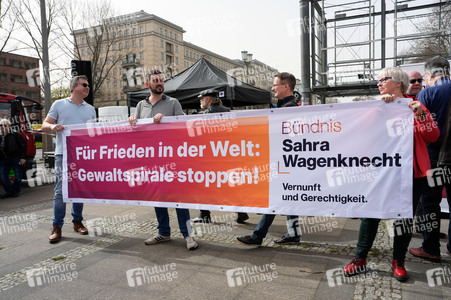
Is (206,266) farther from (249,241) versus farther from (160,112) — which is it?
(160,112)

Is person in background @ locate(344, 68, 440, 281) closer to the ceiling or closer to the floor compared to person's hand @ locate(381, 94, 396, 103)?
closer to the floor

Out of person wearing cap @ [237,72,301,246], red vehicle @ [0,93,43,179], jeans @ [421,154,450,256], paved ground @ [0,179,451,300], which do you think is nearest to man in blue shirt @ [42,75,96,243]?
paved ground @ [0,179,451,300]

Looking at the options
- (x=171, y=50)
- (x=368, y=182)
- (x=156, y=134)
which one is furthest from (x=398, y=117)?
(x=171, y=50)

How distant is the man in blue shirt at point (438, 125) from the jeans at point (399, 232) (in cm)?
39

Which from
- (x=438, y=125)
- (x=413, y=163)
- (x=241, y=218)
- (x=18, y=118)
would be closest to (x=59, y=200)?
(x=241, y=218)

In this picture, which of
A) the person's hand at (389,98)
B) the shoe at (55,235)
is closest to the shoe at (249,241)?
the person's hand at (389,98)

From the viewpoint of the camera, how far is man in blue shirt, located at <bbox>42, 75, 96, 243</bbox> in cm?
462

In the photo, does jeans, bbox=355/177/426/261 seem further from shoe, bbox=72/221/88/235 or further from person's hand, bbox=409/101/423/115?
shoe, bbox=72/221/88/235

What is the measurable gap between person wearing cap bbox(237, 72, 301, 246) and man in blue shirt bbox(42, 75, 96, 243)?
2.44 m

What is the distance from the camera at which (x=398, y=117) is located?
10.2 ft

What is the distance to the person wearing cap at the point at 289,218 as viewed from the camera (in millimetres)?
3969

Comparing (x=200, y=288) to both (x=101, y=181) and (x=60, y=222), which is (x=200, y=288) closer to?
(x=101, y=181)

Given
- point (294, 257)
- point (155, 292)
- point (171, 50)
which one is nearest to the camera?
point (155, 292)

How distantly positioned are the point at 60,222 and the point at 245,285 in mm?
2886
